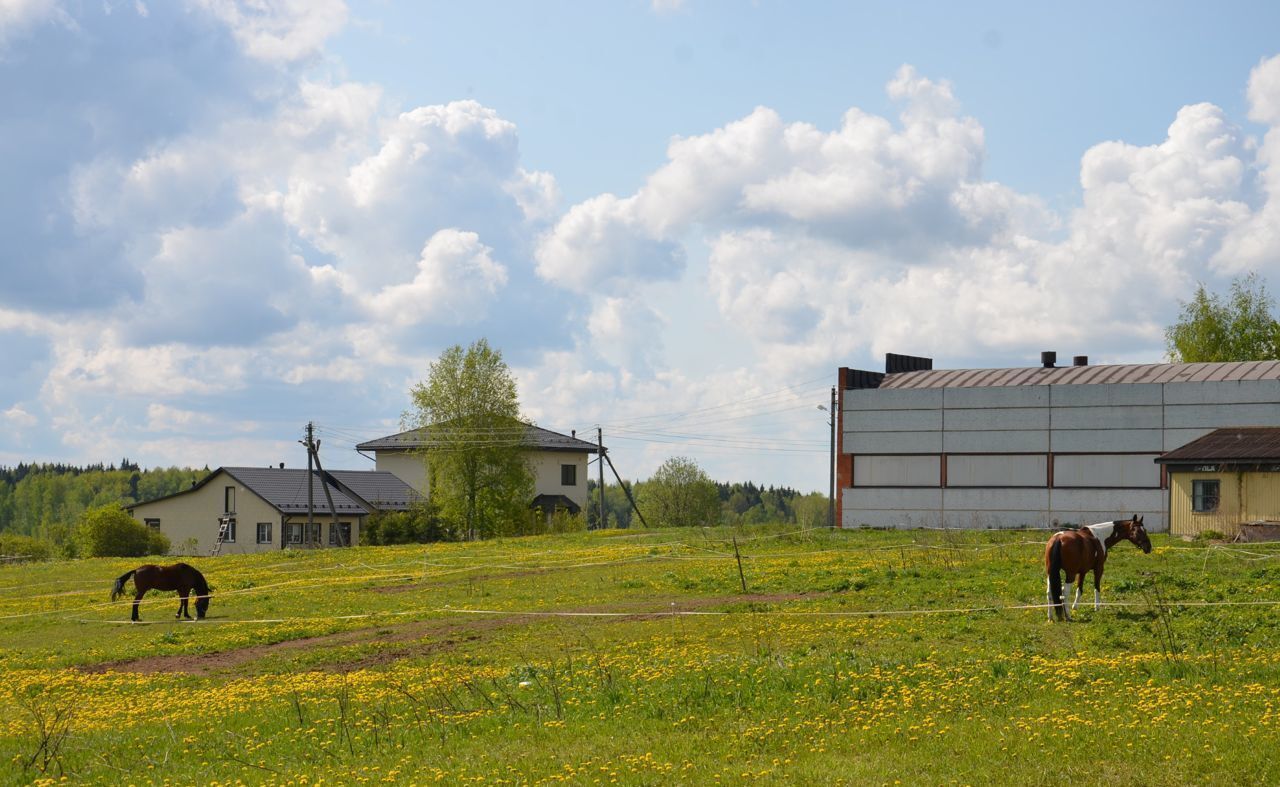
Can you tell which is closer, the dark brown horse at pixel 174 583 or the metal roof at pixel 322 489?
the dark brown horse at pixel 174 583

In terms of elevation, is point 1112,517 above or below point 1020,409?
below

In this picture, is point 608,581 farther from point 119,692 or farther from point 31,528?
point 31,528

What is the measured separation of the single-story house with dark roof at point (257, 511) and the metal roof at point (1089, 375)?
43.6 m

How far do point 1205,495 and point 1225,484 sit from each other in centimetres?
117

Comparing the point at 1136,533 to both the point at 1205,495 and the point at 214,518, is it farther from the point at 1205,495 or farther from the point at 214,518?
the point at 214,518

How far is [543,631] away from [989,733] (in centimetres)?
1423

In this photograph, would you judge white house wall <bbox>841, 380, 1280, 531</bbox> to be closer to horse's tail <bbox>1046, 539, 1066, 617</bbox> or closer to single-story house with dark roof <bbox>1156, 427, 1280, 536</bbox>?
→ single-story house with dark roof <bbox>1156, 427, 1280, 536</bbox>

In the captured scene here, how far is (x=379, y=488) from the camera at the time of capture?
10750cm

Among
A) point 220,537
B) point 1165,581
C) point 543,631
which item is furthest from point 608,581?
point 220,537

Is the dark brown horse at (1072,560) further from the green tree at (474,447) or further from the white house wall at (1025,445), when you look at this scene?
the green tree at (474,447)

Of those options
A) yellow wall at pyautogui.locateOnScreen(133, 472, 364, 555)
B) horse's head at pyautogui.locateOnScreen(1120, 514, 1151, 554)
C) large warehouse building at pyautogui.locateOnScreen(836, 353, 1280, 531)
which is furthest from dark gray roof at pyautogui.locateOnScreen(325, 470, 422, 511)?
horse's head at pyautogui.locateOnScreen(1120, 514, 1151, 554)

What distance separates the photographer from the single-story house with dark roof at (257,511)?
3760 inches

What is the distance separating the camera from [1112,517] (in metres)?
69.1

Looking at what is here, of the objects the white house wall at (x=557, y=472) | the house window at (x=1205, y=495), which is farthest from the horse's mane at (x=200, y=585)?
the white house wall at (x=557, y=472)
